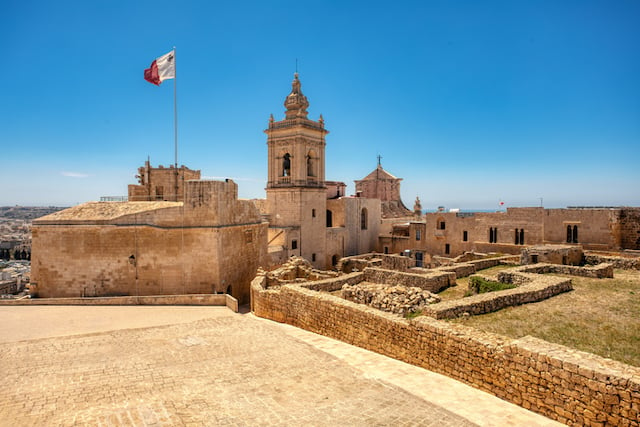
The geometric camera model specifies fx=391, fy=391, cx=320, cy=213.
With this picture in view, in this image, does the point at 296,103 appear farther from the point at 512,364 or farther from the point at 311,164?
the point at 512,364

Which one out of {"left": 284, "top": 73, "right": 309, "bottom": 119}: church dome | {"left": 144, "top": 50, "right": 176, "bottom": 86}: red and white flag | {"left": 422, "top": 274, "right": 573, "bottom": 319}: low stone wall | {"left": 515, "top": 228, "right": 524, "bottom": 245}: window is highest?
{"left": 284, "top": 73, "right": 309, "bottom": 119}: church dome

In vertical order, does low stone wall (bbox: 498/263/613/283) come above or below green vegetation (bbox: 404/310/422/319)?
above

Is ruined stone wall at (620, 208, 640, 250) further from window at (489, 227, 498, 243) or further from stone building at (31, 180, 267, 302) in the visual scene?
stone building at (31, 180, 267, 302)

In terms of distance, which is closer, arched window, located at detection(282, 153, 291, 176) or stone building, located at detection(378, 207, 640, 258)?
stone building, located at detection(378, 207, 640, 258)

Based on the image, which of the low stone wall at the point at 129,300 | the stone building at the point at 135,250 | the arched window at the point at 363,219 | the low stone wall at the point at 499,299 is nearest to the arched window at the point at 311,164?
the arched window at the point at 363,219

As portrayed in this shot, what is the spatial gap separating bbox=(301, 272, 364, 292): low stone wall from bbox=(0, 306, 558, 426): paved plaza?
8.89 ft

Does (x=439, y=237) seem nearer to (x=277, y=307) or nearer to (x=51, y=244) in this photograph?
(x=277, y=307)

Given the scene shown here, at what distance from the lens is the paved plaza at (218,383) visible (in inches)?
236

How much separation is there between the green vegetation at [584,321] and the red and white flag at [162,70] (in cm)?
1752

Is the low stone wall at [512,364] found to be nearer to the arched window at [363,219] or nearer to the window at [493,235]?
the window at [493,235]

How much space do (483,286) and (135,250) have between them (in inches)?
528

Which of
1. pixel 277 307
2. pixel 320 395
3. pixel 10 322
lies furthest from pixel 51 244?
pixel 320 395

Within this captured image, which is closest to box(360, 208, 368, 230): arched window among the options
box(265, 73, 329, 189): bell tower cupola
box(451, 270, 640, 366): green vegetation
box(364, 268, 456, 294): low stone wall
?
box(265, 73, 329, 189): bell tower cupola

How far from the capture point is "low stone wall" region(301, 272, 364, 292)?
13.9 m
